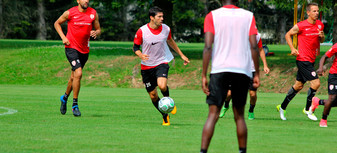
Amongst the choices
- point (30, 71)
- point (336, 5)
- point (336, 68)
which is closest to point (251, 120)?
point (336, 68)

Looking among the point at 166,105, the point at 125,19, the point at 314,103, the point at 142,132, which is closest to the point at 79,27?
the point at 166,105

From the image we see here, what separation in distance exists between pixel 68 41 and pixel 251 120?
414cm

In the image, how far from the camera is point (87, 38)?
1315 cm

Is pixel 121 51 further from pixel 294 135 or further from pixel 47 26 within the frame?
pixel 47 26

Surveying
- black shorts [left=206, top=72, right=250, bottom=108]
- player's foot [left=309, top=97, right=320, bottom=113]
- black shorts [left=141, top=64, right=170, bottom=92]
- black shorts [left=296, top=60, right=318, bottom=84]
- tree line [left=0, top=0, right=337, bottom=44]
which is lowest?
tree line [left=0, top=0, right=337, bottom=44]

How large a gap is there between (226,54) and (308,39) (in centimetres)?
660

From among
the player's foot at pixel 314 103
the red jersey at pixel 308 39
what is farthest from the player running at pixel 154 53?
the player's foot at pixel 314 103

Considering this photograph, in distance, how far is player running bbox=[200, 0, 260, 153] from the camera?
6641mm

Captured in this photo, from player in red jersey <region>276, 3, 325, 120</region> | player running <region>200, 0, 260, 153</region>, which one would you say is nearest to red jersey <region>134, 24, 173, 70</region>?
player in red jersey <region>276, 3, 325, 120</region>

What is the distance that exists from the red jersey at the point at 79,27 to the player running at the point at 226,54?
6682 millimetres

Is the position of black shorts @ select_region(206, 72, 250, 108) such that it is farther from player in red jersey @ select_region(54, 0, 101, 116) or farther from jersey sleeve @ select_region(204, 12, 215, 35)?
player in red jersey @ select_region(54, 0, 101, 116)

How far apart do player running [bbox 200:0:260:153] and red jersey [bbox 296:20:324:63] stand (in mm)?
6247

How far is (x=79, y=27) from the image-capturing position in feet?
42.7

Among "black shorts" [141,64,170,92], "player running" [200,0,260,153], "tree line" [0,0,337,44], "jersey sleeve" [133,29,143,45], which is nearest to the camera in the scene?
"player running" [200,0,260,153]
